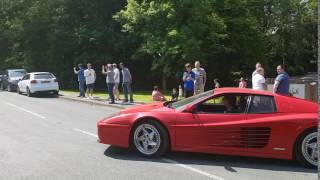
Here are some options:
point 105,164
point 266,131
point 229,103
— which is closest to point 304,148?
point 266,131

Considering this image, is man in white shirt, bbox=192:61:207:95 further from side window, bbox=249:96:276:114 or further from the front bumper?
the front bumper

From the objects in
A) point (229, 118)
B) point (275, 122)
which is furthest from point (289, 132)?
point (229, 118)

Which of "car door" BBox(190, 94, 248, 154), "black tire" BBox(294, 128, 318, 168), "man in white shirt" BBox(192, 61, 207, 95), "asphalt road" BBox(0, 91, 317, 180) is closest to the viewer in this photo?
"asphalt road" BBox(0, 91, 317, 180)

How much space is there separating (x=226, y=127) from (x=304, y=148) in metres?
1.30

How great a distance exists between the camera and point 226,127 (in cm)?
868

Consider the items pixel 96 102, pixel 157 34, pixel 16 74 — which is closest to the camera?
pixel 96 102

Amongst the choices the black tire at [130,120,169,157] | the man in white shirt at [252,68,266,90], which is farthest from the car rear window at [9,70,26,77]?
the black tire at [130,120,169,157]

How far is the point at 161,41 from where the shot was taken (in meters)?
30.7

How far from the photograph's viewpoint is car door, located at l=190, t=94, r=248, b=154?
340 inches

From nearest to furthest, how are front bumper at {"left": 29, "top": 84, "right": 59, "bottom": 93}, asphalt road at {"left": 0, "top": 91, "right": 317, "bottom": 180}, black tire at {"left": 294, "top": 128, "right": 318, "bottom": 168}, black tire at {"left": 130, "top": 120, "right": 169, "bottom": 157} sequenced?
1. asphalt road at {"left": 0, "top": 91, "right": 317, "bottom": 180}
2. black tire at {"left": 294, "top": 128, "right": 318, "bottom": 168}
3. black tire at {"left": 130, "top": 120, "right": 169, "bottom": 157}
4. front bumper at {"left": 29, "top": 84, "right": 59, "bottom": 93}

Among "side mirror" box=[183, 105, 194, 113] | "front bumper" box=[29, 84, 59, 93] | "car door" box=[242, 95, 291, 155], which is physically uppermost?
"side mirror" box=[183, 105, 194, 113]

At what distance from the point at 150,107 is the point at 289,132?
2.57m

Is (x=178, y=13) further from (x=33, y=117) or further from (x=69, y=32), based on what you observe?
(x=33, y=117)

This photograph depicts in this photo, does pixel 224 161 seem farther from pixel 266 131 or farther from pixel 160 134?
pixel 160 134
